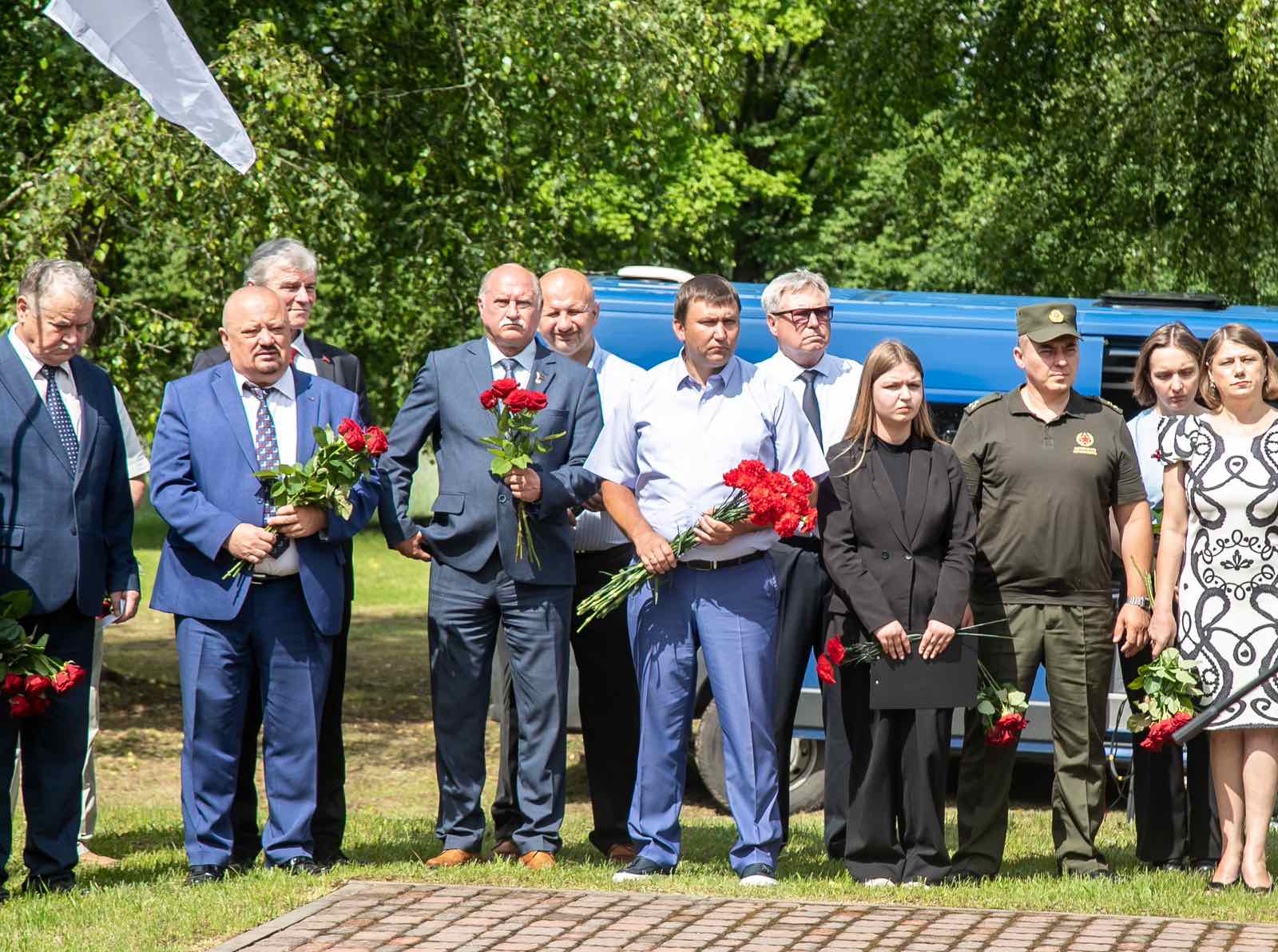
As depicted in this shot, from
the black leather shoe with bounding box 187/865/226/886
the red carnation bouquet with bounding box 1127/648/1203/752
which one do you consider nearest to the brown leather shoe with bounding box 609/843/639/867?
the black leather shoe with bounding box 187/865/226/886

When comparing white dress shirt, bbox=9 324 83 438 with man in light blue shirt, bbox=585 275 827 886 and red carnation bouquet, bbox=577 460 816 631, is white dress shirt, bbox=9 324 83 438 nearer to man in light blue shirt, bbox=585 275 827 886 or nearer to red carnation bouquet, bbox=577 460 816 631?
man in light blue shirt, bbox=585 275 827 886

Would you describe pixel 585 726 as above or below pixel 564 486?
below

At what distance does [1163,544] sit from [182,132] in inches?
251

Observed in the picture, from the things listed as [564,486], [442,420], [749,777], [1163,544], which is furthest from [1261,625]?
[442,420]

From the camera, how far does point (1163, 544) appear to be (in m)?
6.60

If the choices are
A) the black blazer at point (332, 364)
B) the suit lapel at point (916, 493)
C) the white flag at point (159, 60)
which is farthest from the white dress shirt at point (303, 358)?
the suit lapel at point (916, 493)

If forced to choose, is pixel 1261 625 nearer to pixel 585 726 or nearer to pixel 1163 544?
pixel 1163 544

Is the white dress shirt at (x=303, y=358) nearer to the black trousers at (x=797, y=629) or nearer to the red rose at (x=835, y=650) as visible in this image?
the black trousers at (x=797, y=629)

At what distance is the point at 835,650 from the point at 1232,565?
61.6 inches

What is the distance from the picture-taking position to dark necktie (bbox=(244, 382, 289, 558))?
629 cm

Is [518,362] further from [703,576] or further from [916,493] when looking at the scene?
[916,493]

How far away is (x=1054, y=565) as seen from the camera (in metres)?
6.51

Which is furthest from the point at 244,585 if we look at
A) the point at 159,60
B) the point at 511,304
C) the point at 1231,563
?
the point at 1231,563

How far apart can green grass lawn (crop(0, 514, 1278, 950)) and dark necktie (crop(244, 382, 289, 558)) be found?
1236 mm
